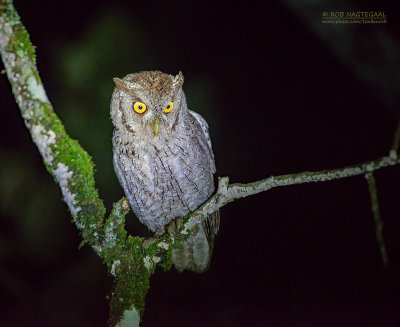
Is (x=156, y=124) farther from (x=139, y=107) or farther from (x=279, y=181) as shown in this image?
(x=279, y=181)

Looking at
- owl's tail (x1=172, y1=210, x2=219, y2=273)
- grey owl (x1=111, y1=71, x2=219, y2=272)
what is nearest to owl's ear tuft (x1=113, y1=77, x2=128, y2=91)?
grey owl (x1=111, y1=71, x2=219, y2=272)

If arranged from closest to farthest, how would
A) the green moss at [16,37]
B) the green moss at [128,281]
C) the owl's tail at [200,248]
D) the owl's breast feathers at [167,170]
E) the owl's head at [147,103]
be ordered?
the green moss at [16,37]
the green moss at [128,281]
the owl's head at [147,103]
the owl's breast feathers at [167,170]
the owl's tail at [200,248]

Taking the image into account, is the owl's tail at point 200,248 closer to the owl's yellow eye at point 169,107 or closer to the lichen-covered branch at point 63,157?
the owl's yellow eye at point 169,107

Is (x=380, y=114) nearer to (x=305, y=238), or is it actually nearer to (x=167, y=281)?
(x=305, y=238)

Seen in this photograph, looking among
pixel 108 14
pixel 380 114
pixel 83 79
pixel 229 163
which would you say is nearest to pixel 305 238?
pixel 229 163

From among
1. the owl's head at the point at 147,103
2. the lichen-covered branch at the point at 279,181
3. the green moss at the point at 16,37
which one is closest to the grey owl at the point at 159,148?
the owl's head at the point at 147,103

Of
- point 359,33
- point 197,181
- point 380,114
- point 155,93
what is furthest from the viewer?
point 380,114
